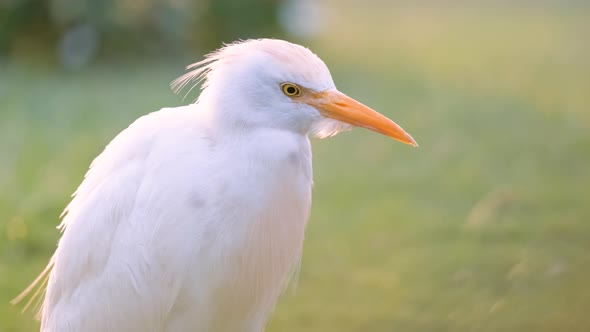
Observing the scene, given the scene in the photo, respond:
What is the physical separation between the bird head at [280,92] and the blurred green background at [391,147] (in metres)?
1.11

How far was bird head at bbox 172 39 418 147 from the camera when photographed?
169cm

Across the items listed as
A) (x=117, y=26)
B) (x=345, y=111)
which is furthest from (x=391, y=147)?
(x=345, y=111)

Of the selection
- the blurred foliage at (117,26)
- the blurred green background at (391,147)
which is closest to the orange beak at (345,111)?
the blurred green background at (391,147)

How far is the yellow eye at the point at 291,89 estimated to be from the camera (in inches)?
66.9

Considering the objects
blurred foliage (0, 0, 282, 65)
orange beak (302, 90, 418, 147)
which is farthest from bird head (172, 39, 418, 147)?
blurred foliage (0, 0, 282, 65)

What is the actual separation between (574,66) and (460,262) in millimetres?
3665

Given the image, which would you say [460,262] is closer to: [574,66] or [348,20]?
[574,66]

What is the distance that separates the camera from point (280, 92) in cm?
170

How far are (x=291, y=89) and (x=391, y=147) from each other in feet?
9.60

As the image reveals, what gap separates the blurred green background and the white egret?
0.89 metres

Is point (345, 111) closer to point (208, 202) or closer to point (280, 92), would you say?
point (280, 92)

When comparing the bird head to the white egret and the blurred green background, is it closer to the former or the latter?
the white egret

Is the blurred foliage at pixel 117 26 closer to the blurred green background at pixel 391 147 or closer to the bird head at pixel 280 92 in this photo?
the blurred green background at pixel 391 147

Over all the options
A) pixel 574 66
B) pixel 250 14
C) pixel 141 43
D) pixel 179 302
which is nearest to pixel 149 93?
pixel 141 43
